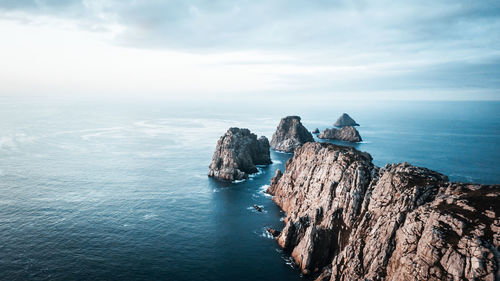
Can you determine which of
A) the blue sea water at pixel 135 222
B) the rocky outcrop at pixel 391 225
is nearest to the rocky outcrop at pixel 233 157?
the blue sea water at pixel 135 222

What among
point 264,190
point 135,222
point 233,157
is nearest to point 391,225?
point 135,222

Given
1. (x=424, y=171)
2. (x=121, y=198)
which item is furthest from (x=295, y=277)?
(x=121, y=198)

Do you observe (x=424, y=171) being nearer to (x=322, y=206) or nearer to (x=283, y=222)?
(x=322, y=206)

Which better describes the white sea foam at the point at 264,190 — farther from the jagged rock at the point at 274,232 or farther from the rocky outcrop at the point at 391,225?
the jagged rock at the point at 274,232

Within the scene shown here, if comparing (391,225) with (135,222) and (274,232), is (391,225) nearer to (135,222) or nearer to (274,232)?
(274,232)

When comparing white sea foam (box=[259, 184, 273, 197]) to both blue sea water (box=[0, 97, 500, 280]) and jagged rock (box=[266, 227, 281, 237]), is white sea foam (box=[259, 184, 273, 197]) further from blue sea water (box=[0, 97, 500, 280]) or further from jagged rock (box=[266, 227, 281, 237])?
jagged rock (box=[266, 227, 281, 237])

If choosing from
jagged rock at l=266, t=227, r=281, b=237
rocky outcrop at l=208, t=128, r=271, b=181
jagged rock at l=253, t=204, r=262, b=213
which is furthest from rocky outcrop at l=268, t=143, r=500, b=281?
rocky outcrop at l=208, t=128, r=271, b=181

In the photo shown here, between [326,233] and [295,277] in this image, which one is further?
[326,233]
